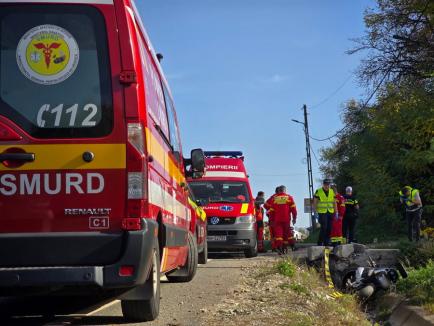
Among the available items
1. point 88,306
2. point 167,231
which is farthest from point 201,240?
point 167,231

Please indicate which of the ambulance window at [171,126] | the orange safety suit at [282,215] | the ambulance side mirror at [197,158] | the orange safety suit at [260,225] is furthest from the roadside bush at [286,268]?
the orange safety suit at [260,225]

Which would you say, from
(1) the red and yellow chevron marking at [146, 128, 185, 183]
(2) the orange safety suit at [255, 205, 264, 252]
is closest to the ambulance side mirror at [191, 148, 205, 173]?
(1) the red and yellow chevron marking at [146, 128, 185, 183]

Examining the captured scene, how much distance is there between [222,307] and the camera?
716 centimetres

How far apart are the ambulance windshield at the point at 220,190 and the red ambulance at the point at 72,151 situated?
11349 mm

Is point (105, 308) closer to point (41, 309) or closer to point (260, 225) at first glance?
point (41, 309)

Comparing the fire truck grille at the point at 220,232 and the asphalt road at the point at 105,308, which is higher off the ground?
the fire truck grille at the point at 220,232

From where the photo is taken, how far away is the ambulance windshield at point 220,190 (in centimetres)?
1678

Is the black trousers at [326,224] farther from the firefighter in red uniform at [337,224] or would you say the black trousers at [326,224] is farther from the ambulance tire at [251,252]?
the ambulance tire at [251,252]

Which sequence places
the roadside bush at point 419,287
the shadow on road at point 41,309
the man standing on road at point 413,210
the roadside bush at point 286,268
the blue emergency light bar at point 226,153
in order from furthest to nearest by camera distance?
the blue emergency light bar at point 226,153
the man standing on road at point 413,210
the roadside bush at point 286,268
the roadside bush at point 419,287
the shadow on road at point 41,309

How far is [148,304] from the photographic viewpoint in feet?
20.0

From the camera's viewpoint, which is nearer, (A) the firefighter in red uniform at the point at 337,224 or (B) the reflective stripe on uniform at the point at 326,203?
(B) the reflective stripe on uniform at the point at 326,203

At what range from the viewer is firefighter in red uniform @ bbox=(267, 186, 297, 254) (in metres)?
16.7

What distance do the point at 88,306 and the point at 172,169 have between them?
6.22ft

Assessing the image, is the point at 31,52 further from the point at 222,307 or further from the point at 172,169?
the point at 222,307
